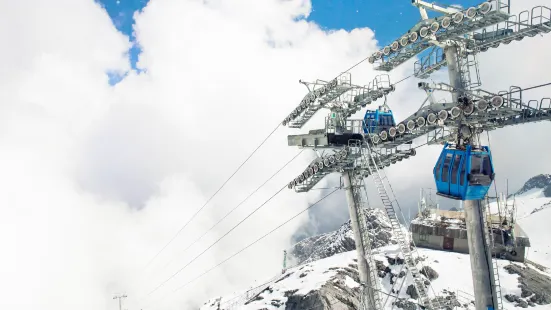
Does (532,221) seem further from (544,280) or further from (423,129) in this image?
(423,129)

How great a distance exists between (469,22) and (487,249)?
12989 mm

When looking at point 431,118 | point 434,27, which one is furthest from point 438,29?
point 431,118

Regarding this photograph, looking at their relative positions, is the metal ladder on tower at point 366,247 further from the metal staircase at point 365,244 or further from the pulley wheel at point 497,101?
the pulley wheel at point 497,101

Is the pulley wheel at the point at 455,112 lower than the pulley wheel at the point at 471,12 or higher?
lower

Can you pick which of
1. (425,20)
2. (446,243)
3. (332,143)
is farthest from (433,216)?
(425,20)

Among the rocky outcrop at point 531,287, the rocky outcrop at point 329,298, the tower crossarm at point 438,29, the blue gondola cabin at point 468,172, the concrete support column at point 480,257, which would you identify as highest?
the tower crossarm at point 438,29

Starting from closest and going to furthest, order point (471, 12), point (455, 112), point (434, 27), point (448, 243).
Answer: point (455, 112)
point (471, 12)
point (434, 27)
point (448, 243)

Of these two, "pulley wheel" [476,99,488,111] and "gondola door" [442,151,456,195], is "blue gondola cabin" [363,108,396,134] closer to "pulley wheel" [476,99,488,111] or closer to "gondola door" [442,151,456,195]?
"gondola door" [442,151,456,195]

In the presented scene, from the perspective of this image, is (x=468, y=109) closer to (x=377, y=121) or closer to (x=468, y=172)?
(x=468, y=172)

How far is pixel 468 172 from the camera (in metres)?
19.0

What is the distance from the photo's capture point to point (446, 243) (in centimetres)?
5694

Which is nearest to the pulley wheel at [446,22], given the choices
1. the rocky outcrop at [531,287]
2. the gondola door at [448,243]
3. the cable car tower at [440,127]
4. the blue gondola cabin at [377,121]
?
the cable car tower at [440,127]

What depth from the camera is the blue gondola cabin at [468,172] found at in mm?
19016

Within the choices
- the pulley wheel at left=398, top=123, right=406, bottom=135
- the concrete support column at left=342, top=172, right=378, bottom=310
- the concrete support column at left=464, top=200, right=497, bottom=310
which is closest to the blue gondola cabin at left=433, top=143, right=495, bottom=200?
the concrete support column at left=464, top=200, right=497, bottom=310
